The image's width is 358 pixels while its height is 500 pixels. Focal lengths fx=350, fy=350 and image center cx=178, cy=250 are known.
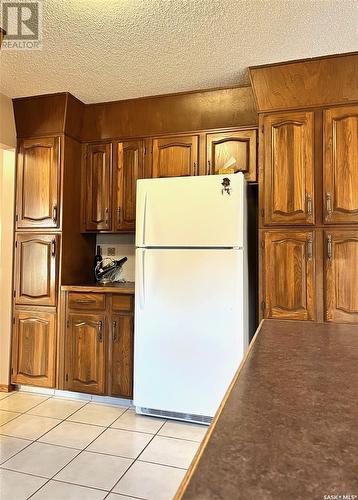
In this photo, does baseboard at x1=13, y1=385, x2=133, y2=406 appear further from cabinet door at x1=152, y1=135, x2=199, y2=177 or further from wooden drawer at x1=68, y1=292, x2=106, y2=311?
cabinet door at x1=152, y1=135, x2=199, y2=177

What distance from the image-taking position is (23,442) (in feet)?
7.23

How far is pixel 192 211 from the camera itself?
8.22ft

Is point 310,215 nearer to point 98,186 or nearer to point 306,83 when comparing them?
point 306,83

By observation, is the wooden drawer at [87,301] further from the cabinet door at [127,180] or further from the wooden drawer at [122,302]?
the cabinet door at [127,180]

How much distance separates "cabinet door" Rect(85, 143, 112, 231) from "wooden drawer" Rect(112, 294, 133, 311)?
26.6 inches

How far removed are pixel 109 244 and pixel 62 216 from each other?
23.3 inches

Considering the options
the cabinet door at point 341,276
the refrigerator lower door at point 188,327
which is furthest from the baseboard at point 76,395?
the cabinet door at point 341,276

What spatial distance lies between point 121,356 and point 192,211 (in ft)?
4.26

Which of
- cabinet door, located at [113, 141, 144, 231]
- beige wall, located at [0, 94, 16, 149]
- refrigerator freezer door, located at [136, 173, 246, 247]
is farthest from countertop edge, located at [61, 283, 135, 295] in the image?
beige wall, located at [0, 94, 16, 149]

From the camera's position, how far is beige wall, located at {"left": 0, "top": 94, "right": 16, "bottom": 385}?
3.13 m

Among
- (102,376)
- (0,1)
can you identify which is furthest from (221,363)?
(0,1)

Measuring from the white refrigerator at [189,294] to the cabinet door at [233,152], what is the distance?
0.37 meters

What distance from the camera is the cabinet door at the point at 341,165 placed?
Result: 2367 mm

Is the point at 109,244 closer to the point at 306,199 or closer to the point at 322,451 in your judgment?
the point at 306,199
